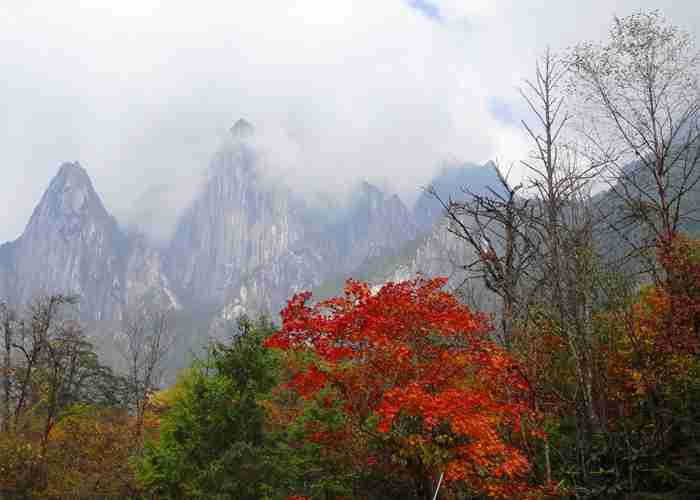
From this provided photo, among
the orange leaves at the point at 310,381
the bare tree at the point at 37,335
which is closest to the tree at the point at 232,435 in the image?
the orange leaves at the point at 310,381

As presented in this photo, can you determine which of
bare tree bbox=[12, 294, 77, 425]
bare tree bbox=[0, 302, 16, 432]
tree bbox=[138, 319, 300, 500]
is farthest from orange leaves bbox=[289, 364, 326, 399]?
bare tree bbox=[0, 302, 16, 432]

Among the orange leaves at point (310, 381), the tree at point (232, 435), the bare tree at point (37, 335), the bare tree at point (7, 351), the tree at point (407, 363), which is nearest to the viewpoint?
the tree at point (407, 363)

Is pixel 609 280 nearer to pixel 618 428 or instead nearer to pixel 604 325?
pixel 604 325

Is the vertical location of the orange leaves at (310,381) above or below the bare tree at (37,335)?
below

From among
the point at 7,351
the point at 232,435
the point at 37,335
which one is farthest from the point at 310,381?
the point at 7,351

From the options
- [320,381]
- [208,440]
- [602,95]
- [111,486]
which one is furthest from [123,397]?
[602,95]

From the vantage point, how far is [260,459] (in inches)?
480

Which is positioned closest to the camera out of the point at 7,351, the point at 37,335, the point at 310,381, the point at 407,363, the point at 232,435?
the point at 407,363

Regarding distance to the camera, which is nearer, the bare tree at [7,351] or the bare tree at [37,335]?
the bare tree at [37,335]

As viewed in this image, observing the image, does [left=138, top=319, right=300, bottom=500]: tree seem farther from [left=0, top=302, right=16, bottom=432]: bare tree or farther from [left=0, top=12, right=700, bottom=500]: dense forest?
[left=0, top=302, right=16, bottom=432]: bare tree

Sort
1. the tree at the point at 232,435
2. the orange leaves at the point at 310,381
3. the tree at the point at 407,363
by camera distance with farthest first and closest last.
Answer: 1. the tree at the point at 232,435
2. the orange leaves at the point at 310,381
3. the tree at the point at 407,363

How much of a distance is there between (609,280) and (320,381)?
7.73 metres

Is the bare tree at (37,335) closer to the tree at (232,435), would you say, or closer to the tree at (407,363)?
the tree at (232,435)

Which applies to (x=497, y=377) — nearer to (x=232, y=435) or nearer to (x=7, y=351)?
(x=232, y=435)
